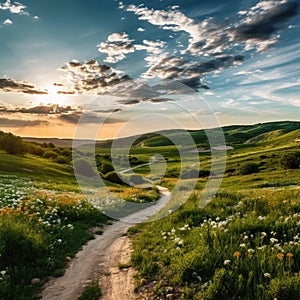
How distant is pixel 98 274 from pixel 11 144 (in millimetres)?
90004

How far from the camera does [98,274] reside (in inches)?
359

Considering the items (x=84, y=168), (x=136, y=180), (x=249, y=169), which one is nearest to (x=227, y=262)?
(x=84, y=168)

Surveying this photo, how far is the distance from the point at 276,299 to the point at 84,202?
53.3 ft

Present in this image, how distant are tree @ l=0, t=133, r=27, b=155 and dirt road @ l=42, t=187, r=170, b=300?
281ft

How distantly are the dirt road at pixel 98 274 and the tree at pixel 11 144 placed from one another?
8561 cm

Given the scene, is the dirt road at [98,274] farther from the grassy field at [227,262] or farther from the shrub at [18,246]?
the shrub at [18,246]

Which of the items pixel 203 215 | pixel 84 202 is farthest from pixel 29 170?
pixel 203 215

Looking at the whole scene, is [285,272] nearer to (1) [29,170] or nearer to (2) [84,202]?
(2) [84,202]

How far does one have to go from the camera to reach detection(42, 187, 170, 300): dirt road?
7809 mm

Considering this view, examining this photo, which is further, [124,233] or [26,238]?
[124,233]

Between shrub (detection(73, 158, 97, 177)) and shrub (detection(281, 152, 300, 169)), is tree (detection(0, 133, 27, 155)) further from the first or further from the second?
shrub (detection(281, 152, 300, 169))

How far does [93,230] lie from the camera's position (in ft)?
51.4

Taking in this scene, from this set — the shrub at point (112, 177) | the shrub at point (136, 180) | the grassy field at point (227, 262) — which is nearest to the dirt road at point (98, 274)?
the grassy field at point (227, 262)

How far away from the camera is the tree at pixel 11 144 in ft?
294
